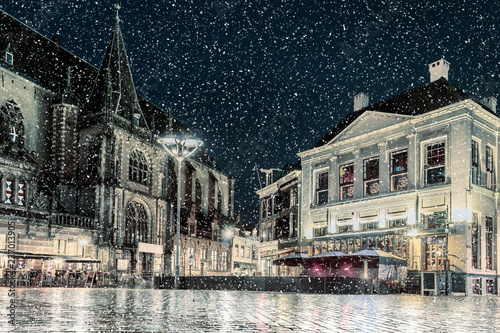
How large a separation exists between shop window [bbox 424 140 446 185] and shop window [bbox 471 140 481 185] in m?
1.68

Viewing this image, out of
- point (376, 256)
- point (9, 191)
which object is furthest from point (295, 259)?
point (9, 191)

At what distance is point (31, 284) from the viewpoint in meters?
32.3

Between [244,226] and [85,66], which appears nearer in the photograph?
[85,66]

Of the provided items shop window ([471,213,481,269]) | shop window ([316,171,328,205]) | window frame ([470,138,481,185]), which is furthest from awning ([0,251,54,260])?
window frame ([470,138,481,185])

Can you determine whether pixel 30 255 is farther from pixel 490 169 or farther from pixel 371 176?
pixel 490 169

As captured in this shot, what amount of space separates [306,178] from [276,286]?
2036cm

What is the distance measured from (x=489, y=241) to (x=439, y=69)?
12727mm

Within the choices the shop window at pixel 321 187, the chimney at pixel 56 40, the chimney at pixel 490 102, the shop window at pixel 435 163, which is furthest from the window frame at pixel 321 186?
the chimney at pixel 56 40

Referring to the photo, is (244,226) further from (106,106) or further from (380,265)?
(380,265)

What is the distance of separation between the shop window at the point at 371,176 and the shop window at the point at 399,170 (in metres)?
1.50

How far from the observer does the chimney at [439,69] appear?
3775cm

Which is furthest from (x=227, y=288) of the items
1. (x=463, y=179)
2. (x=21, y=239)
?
(x=21, y=239)

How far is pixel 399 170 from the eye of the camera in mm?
36312

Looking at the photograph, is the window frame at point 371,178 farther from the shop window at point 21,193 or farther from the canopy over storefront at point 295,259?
the shop window at point 21,193
